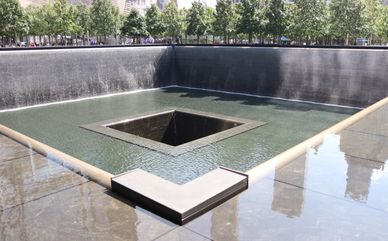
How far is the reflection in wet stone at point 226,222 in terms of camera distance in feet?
8.21

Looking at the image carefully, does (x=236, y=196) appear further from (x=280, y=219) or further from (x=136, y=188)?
(x=136, y=188)

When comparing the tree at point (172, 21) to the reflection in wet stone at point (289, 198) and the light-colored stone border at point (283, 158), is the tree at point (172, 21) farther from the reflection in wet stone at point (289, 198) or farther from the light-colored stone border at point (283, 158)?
the reflection in wet stone at point (289, 198)

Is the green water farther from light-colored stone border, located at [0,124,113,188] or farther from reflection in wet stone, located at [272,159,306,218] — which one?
reflection in wet stone, located at [272,159,306,218]

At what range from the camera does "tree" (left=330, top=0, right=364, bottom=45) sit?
22.3 meters

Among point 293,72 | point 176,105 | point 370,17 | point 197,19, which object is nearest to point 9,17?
point 197,19

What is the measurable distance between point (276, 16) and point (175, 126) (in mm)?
16222

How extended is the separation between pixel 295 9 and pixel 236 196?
77.9ft

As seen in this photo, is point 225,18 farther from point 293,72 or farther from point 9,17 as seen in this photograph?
point 293,72

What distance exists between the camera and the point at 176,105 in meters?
13.4

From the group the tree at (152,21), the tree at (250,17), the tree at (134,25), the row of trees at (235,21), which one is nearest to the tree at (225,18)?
the row of trees at (235,21)

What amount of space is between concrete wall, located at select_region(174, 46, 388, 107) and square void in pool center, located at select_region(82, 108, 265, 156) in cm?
441

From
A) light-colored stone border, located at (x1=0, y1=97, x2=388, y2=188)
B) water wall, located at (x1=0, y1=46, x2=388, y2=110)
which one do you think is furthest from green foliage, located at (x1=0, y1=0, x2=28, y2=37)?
light-colored stone border, located at (x1=0, y1=97, x2=388, y2=188)

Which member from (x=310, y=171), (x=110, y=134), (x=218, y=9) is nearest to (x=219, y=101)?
(x=110, y=134)

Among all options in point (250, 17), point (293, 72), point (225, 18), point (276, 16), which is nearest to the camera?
point (293, 72)
